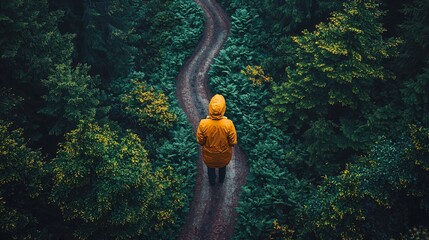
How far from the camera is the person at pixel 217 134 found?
9636mm

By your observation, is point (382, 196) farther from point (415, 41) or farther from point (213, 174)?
point (415, 41)

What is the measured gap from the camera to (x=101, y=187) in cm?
846

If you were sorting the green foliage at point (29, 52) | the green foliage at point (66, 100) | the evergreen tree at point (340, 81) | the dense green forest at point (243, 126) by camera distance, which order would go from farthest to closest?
the evergreen tree at point (340, 81) → the green foliage at point (66, 100) → the green foliage at point (29, 52) → the dense green forest at point (243, 126)

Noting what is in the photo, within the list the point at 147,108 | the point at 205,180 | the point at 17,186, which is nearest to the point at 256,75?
the point at 147,108

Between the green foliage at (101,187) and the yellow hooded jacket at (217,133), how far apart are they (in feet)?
7.38

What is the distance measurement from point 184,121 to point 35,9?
7.79 metres

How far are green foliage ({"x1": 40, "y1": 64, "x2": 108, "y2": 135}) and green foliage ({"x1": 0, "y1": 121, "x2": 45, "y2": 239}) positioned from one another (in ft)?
7.54

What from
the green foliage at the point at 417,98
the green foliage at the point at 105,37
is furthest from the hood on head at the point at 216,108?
the green foliage at the point at 105,37

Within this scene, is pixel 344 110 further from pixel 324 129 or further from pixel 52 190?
pixel 52 190

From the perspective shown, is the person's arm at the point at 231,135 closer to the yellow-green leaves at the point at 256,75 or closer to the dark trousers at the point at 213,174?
the dark trousers at the point at 213,174

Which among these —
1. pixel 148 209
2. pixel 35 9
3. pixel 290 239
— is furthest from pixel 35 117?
pixel 290 239

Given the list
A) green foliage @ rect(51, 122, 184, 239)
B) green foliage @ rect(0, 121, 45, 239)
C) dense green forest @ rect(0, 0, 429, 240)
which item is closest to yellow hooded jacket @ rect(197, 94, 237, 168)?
dense green forest @ rect(0, 0, 429, 240)

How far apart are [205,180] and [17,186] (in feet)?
22.1

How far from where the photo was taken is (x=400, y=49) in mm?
11344
